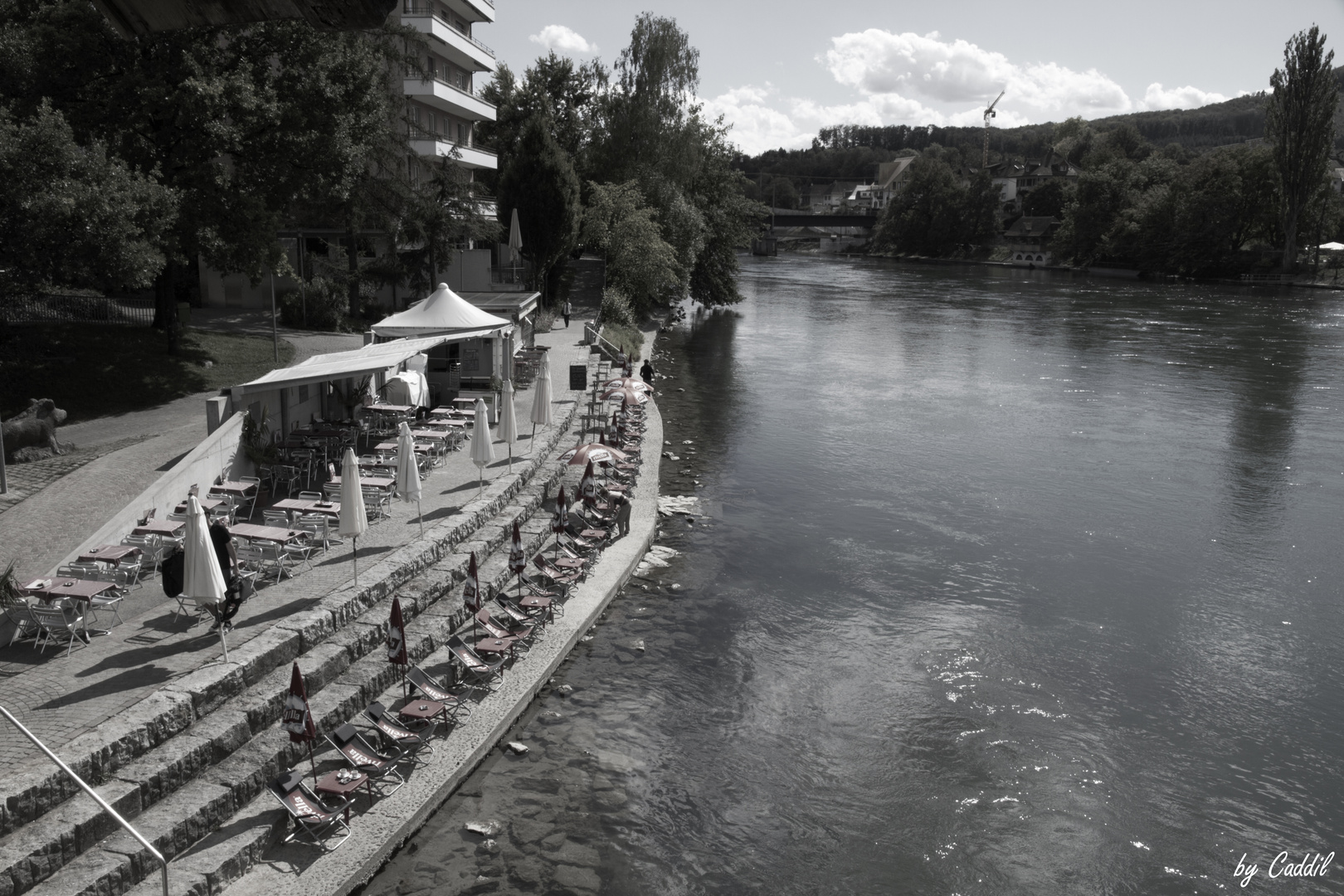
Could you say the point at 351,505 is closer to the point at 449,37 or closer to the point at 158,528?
the point at 158,528

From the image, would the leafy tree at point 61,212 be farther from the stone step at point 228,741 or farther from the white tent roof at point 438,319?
the stone step at point 228,741

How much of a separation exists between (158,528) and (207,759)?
4.93 m

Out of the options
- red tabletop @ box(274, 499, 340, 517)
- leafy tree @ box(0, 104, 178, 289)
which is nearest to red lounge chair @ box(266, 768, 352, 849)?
red tabletop @ box(274, 499, 340, 517)

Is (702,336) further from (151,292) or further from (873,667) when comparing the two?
(873,667)

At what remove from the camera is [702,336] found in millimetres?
49781

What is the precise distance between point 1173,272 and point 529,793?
90.7m

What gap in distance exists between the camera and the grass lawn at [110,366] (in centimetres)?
2119

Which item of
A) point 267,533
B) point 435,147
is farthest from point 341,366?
point 435,147

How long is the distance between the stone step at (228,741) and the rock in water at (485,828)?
1.78 metres

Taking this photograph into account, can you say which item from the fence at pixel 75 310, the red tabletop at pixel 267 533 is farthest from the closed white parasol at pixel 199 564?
the fence at pixel 75 310

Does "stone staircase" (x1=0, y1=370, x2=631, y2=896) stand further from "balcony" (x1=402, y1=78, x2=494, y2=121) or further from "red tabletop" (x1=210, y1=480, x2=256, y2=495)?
"balcony" (x1=402, y1=78, x2=494, y2=121)

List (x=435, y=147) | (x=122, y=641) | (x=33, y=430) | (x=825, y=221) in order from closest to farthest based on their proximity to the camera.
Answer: (x=122, y=641)
(x=33, y=430)
(x=435, y=147)
(x=825, y=221)

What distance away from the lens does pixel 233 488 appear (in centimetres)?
1463

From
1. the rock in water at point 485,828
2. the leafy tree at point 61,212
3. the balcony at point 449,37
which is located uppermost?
the balcony at point 449,37
